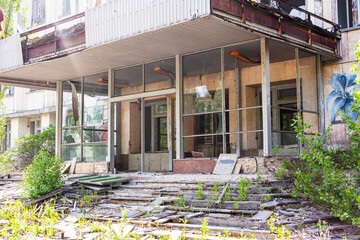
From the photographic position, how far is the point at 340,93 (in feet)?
38.4

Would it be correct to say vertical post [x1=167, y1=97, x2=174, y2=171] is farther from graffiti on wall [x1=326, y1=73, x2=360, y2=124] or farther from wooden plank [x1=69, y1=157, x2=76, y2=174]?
graffiti on wall [x1=326, y1=73, x2=360, y2=124]

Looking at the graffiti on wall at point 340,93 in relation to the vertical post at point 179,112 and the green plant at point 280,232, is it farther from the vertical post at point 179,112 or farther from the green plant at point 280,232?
the green plant at point 280,232

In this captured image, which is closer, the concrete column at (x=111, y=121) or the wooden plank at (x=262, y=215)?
the wooden plank at (x=262, y=215)

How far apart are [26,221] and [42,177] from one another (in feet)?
5.38

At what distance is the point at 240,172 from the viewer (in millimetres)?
10656

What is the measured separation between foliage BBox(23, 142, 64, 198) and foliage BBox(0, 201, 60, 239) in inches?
16.6

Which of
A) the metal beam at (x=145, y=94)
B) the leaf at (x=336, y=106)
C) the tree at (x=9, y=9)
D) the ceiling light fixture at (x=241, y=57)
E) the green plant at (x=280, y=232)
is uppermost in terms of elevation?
the tree at (x=9, y=9)

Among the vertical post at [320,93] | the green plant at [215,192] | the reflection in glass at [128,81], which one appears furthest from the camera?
the reflection in glass at [128,81]

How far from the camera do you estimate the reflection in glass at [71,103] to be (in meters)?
14.9

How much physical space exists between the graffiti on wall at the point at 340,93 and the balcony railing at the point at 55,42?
23.6ft

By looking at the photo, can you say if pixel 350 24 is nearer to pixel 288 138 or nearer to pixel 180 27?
pixel 288 138

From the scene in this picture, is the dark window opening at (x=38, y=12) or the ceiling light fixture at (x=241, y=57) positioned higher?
the dark window opening at (x=38, y=12)

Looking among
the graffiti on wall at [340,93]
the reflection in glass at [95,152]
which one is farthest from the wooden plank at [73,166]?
the graffiti on wall at [340,93]

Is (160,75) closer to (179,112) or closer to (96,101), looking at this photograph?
(179,112)
